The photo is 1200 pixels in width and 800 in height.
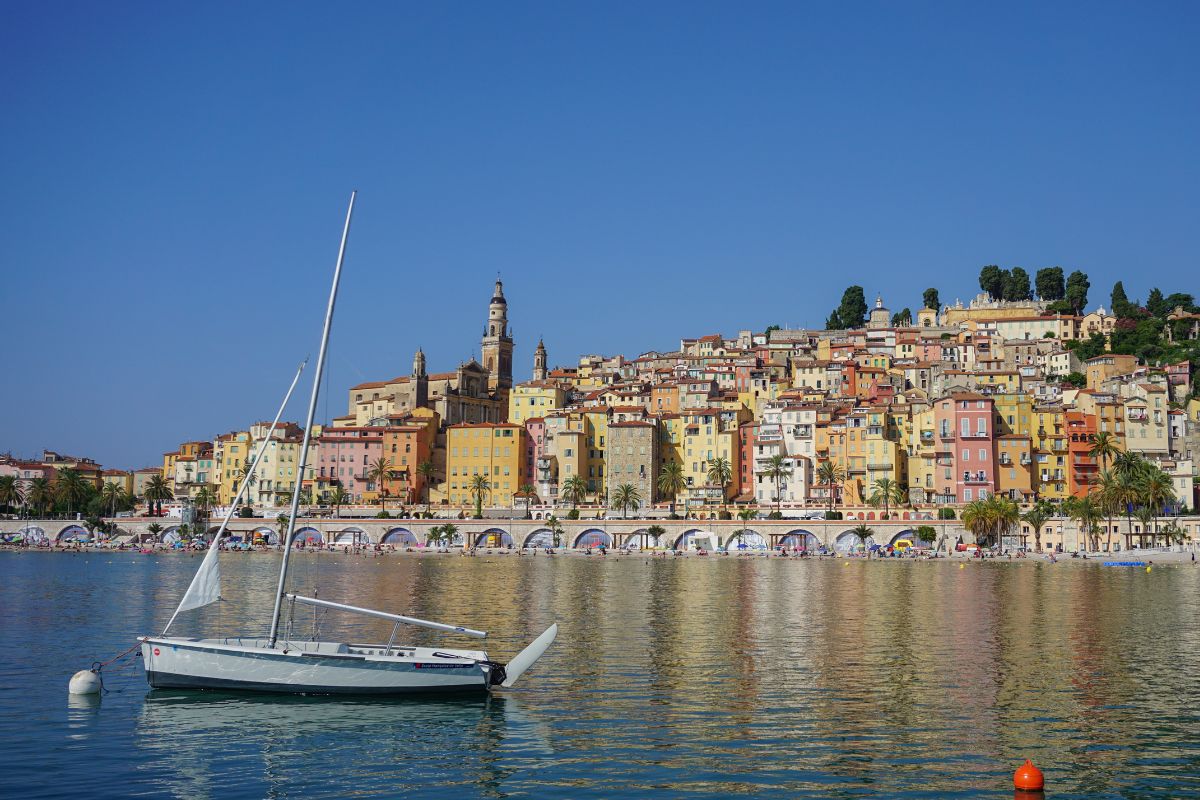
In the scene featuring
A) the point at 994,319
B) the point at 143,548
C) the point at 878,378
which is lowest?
the point at 143,548

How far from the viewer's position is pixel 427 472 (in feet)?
454

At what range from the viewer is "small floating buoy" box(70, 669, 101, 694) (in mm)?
28203

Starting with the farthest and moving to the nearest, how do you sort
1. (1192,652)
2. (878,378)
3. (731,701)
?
(878,378)
(1192,652)
(731,701)

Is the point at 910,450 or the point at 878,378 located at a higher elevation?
the point at 878,378

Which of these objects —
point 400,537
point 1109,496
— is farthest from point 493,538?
point 1109,496

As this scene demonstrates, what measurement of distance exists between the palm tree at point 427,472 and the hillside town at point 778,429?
15.1 inches

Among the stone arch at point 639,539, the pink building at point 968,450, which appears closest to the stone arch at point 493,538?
the stone arch at point 639,539

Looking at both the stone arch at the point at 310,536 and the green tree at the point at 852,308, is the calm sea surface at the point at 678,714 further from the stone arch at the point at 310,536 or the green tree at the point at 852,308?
the green tree at the point at 852,308

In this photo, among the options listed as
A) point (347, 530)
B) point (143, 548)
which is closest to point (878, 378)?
point (347, 530)

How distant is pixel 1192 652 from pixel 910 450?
83588 millimetres

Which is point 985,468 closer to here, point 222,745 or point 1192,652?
point 1192,652

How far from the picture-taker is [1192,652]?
37.2 meters

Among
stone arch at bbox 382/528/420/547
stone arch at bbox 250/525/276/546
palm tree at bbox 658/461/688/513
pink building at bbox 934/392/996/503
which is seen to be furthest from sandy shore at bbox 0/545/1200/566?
palm tree at bbox 658/461/688/513

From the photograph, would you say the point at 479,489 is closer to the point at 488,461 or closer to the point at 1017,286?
the point at 488,461
